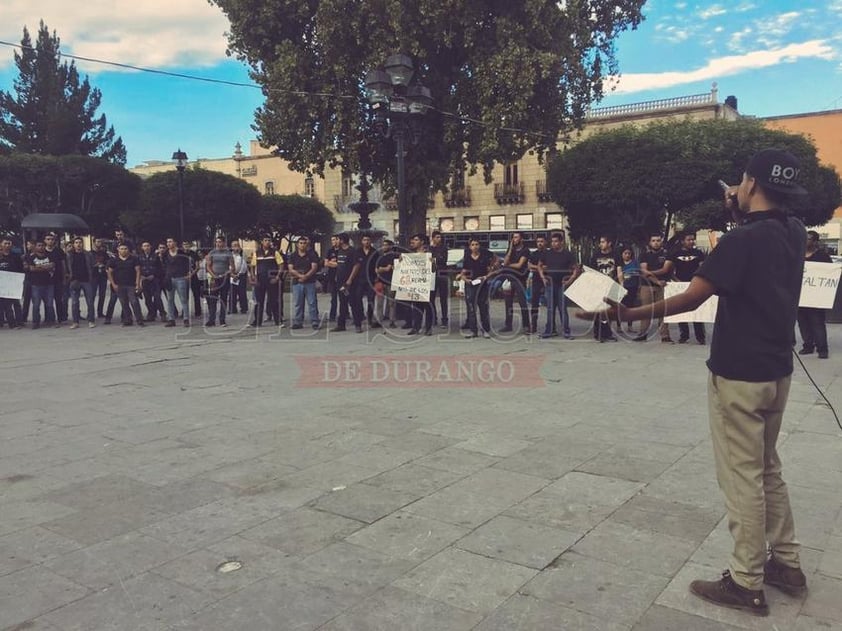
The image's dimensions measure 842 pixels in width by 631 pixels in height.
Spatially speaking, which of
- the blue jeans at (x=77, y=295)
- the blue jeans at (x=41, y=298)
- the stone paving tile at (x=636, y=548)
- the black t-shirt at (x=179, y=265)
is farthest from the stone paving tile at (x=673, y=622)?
the blue jeans at (x=41, y=298)

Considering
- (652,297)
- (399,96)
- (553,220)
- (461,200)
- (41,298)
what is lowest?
(652,297)

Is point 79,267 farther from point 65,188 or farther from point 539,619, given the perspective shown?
point 65,188

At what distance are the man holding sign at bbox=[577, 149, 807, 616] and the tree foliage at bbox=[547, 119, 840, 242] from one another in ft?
84.9

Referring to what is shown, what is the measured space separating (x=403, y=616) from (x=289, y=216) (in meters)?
44.0

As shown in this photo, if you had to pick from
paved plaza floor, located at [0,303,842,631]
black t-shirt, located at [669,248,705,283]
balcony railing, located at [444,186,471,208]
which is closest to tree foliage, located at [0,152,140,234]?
balcony railing, located at [444,186,471,208]

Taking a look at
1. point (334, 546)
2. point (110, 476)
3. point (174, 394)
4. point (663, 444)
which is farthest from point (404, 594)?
point (174, 394)

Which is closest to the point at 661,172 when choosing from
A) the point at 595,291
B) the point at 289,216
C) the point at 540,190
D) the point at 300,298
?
the point at 540,190

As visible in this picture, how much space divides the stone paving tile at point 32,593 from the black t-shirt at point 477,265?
8992 millimetres

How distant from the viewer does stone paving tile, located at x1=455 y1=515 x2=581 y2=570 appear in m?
3.19

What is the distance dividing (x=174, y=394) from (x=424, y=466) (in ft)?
12.0

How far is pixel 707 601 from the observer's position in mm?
2756

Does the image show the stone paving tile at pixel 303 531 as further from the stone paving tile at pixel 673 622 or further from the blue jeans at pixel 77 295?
the blue jeans at pixel 77 295

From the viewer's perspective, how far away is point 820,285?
9.25 meters

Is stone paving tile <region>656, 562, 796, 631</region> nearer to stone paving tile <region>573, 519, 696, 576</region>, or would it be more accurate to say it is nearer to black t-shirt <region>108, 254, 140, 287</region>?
stone paving tile <region>573, 519, 696, 576</region>
